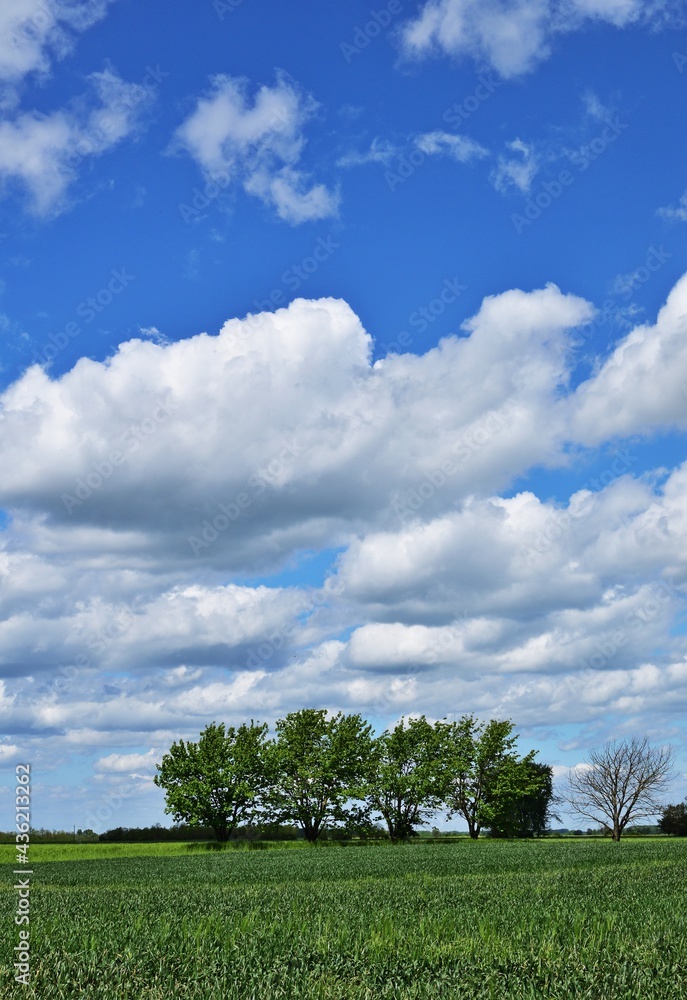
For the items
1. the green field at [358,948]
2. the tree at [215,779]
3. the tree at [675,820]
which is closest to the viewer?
the green field at [358,948]

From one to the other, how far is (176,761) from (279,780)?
34.3 ft

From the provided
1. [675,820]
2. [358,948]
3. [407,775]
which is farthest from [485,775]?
[358,948]

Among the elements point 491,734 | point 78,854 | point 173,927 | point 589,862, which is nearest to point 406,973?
point 173,927

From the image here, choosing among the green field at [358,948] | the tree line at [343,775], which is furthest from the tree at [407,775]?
the green field at [358,948]

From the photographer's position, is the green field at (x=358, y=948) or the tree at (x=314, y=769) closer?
the green field at (x=358, y=948)

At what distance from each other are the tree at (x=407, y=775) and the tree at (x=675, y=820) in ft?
157

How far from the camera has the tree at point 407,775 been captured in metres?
85.7

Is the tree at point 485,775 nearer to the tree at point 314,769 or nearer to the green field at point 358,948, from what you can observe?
the tree at point 314,769

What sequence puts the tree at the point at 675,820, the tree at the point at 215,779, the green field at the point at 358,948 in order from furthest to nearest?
the tree at the point at 675,820, the tree at the point at 215,779, the green field at the point at 358,948

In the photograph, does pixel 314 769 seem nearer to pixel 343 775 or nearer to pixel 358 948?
pixel 343 775

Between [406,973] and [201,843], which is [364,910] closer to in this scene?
[406,973]

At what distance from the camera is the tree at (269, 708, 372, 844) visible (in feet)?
269

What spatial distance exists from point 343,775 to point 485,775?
59.1 ft

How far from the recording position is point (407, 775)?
87.0m
